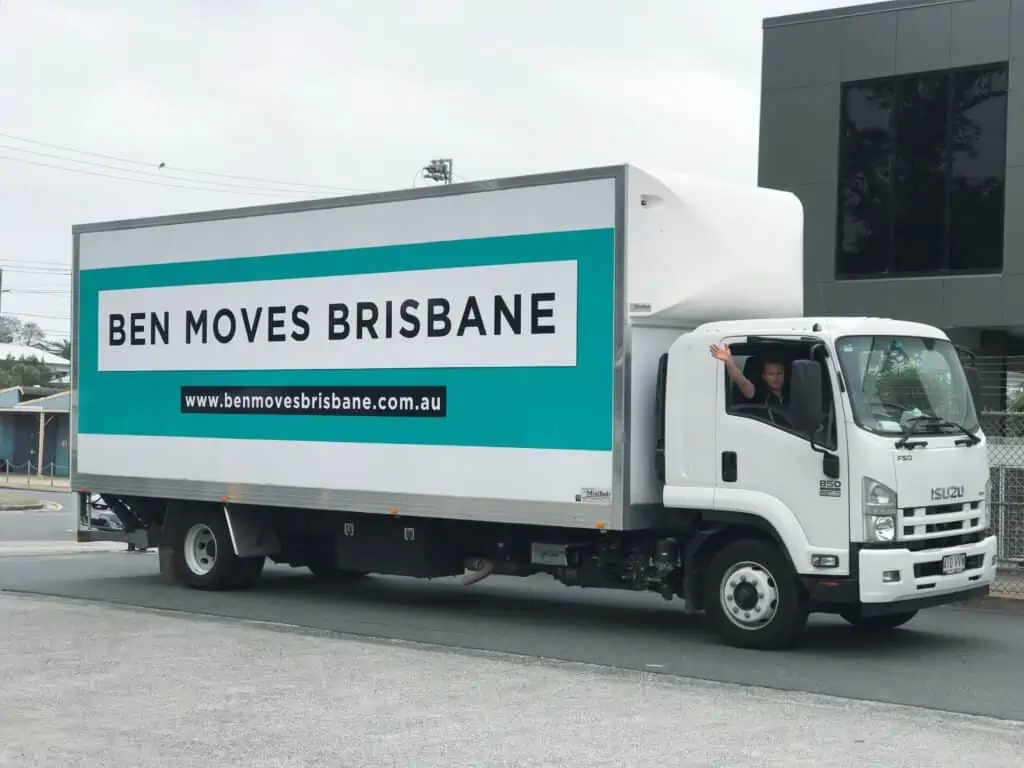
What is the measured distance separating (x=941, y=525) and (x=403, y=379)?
15.6 ft

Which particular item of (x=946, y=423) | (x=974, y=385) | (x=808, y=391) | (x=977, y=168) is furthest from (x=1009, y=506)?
(x=808, y=391)

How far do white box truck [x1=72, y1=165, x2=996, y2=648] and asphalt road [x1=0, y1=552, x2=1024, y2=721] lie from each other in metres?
0.41

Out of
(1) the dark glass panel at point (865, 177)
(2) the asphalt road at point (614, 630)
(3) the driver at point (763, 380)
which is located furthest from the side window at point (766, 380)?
(1) the dark glass panel at point (865, 177)

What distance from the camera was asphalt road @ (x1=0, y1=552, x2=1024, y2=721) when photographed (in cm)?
991

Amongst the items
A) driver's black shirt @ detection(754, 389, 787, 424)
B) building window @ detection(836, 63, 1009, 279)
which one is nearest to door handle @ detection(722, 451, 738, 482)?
driver's black shirt @ detection(754, 389, 787, 424)

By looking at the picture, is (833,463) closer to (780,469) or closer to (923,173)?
(780,469)

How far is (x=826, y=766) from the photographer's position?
7.32m

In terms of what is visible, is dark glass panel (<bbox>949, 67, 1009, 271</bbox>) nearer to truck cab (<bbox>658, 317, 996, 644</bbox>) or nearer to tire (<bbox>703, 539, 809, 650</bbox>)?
truck cab (<bbox>658, 317, 996, 644</bbox>)

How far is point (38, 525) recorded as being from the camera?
2720 centimetres

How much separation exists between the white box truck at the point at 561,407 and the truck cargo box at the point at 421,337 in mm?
26

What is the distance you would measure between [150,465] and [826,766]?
31.0 ft

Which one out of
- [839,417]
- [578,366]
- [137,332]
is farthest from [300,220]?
[839,417]

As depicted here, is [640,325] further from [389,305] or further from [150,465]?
[150,465]

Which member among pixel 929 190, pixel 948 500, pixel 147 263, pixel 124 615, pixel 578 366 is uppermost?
pixel 929 190
